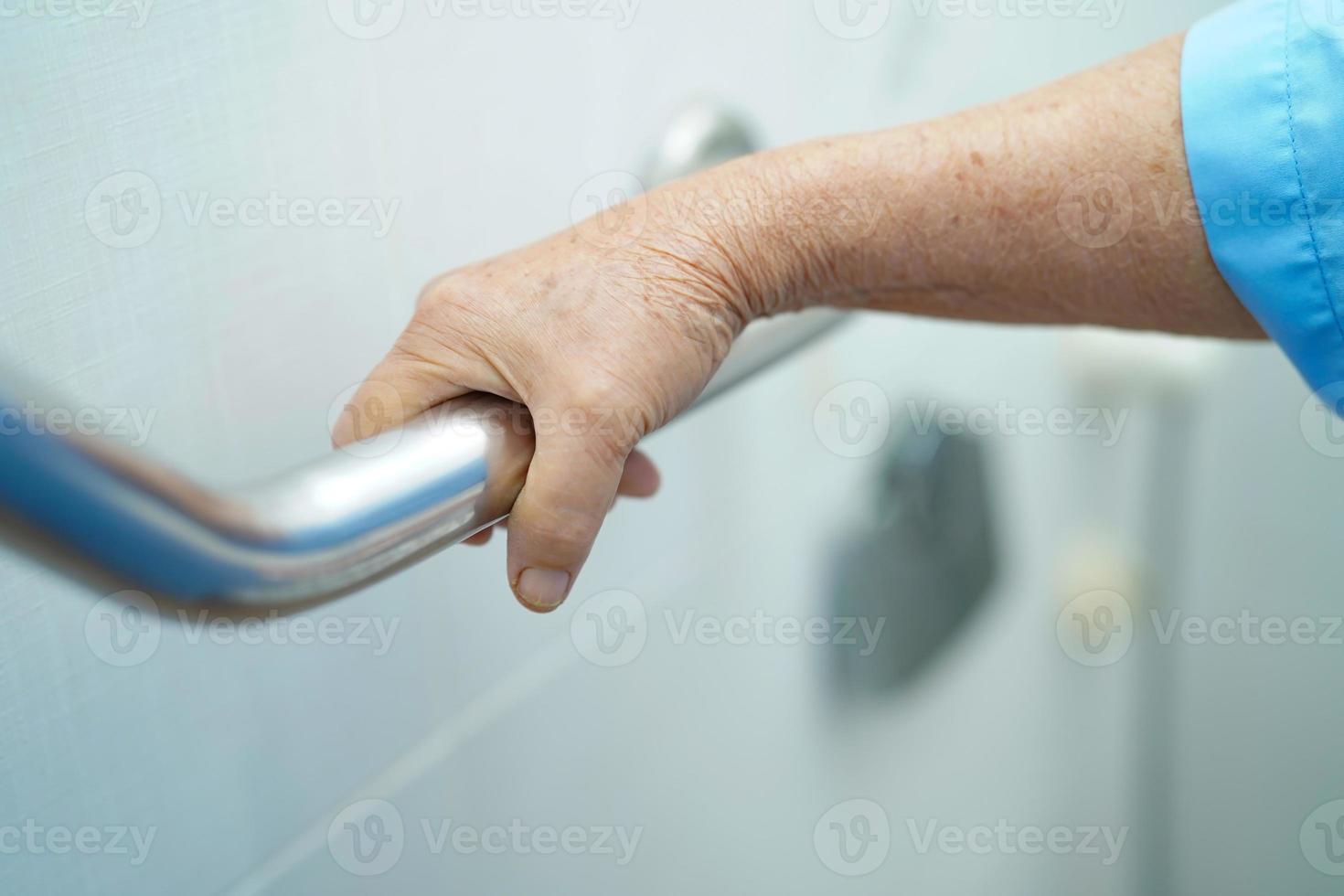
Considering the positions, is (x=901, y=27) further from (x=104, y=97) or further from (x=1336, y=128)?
(x=104, y=97)

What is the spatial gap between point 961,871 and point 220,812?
626mm

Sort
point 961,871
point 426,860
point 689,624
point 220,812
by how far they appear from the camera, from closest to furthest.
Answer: point 220,812
point 426,860
point 689,624
point 961,871

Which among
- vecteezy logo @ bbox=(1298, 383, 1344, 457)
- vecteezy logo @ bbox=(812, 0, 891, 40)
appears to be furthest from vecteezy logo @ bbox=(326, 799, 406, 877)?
vecteezy logo @ bbox=(1298, 383, 1344, 457)

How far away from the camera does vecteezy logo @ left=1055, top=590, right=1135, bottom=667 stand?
101 cm

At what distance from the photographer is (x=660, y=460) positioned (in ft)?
2.15

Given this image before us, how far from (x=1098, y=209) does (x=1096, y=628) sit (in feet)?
2.19

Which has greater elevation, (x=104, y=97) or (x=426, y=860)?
(x=104, y=97)

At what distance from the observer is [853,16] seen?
690mm

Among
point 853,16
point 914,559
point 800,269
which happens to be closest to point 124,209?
point 800,269

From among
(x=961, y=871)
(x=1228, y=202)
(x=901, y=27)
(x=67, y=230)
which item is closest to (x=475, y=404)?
(x=67, y=230)

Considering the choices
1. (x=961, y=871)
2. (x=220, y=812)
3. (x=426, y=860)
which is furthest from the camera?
(x=961, y=871)

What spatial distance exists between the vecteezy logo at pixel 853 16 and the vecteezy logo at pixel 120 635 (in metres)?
0.48

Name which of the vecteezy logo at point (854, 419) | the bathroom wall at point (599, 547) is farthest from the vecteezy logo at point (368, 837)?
the vecteezy logo at point (854, 419)

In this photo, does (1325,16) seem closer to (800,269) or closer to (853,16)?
(800,269)
